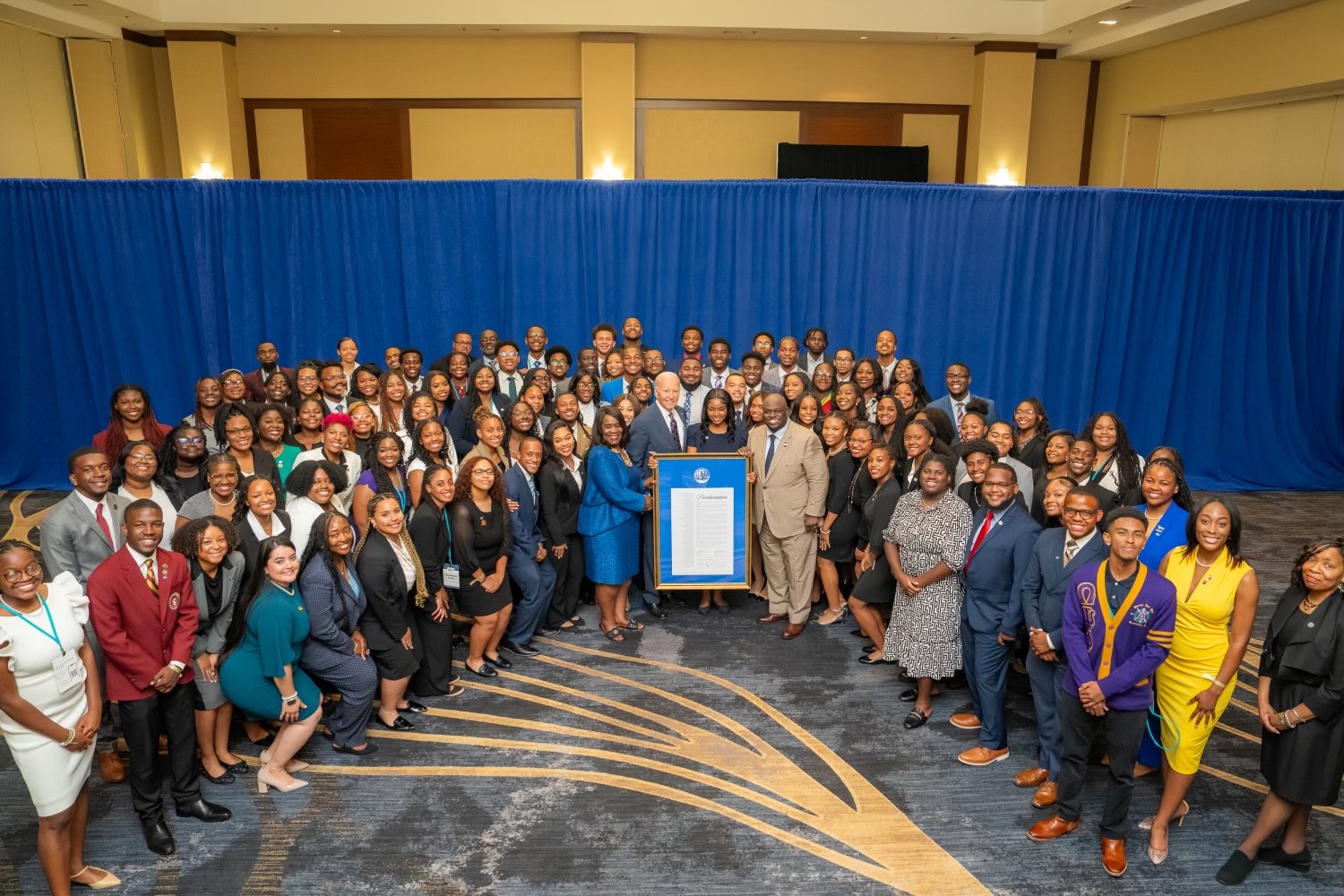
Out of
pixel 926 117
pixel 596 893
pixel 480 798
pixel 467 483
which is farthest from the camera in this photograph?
pixel 926 117

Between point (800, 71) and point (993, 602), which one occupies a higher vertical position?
point (800, 71)

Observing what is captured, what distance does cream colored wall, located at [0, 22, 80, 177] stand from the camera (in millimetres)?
10469

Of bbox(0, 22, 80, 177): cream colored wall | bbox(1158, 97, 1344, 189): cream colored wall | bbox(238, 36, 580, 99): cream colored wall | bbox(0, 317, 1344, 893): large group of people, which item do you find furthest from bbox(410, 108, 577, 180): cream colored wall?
bbox(1158, 97, 1344, 189): cream colored wall

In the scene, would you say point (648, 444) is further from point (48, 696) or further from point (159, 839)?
point (48, 696)

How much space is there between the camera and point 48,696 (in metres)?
3.28

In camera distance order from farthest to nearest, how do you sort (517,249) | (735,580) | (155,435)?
(517,249), (735,580), (155,435)

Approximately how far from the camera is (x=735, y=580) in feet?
20.4

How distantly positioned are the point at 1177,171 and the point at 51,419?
1452 cm

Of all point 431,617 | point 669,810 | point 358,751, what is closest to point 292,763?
point 358,751

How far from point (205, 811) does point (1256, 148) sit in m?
12.8

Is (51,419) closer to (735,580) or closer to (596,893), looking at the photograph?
(735,580)

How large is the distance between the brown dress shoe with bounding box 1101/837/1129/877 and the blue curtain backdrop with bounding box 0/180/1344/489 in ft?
22.0

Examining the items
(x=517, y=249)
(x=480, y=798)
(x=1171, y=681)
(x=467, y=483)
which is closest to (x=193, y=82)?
(x=517, y=249)

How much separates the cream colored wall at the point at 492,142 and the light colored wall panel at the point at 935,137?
188 inches
